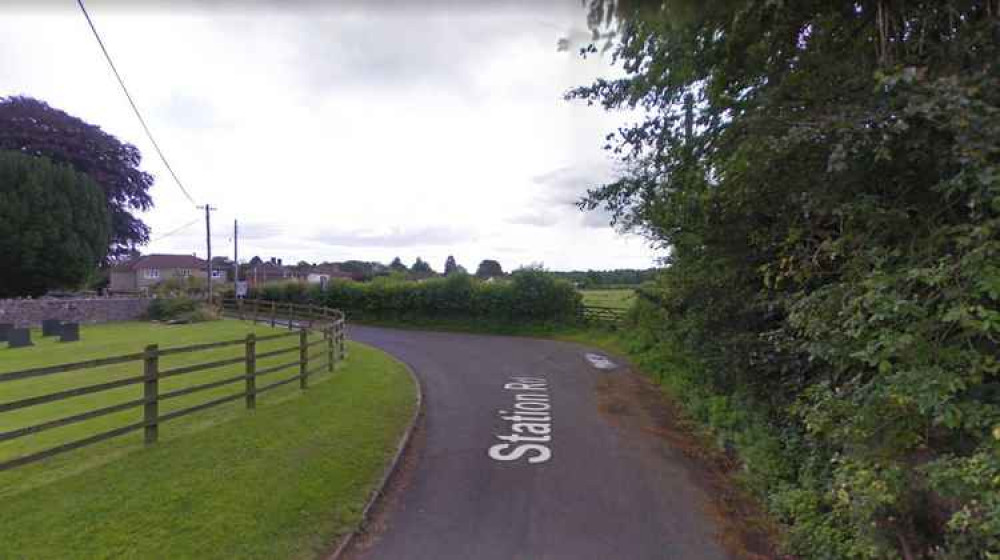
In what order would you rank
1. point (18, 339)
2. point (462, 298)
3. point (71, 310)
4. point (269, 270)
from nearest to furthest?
point (18, 339), point (462, 298), point (71, 310), point (269, 270)

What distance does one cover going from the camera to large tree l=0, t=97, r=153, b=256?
32.6 metres

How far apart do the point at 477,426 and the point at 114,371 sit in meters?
8.18

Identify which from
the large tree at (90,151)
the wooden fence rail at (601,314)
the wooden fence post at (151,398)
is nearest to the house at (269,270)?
the large tree at (90,151)

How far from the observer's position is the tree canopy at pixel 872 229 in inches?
91.7

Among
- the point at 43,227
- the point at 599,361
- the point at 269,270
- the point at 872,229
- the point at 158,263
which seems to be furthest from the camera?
the point at 269,270

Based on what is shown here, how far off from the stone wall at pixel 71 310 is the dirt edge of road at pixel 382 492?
27.1 m

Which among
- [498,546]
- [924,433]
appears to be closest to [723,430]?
[924,433]

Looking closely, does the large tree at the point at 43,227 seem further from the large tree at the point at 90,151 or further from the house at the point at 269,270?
the house at the point at 269,270

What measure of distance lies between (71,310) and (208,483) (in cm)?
2833

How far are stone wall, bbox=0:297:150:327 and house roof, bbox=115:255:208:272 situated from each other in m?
46.3

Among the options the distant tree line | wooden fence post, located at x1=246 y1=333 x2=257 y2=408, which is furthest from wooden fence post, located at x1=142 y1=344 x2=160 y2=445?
the distant tree line

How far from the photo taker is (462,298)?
22.8 metres

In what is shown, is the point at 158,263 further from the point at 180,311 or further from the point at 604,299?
the point at 604,299

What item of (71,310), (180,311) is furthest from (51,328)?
(71,310)
